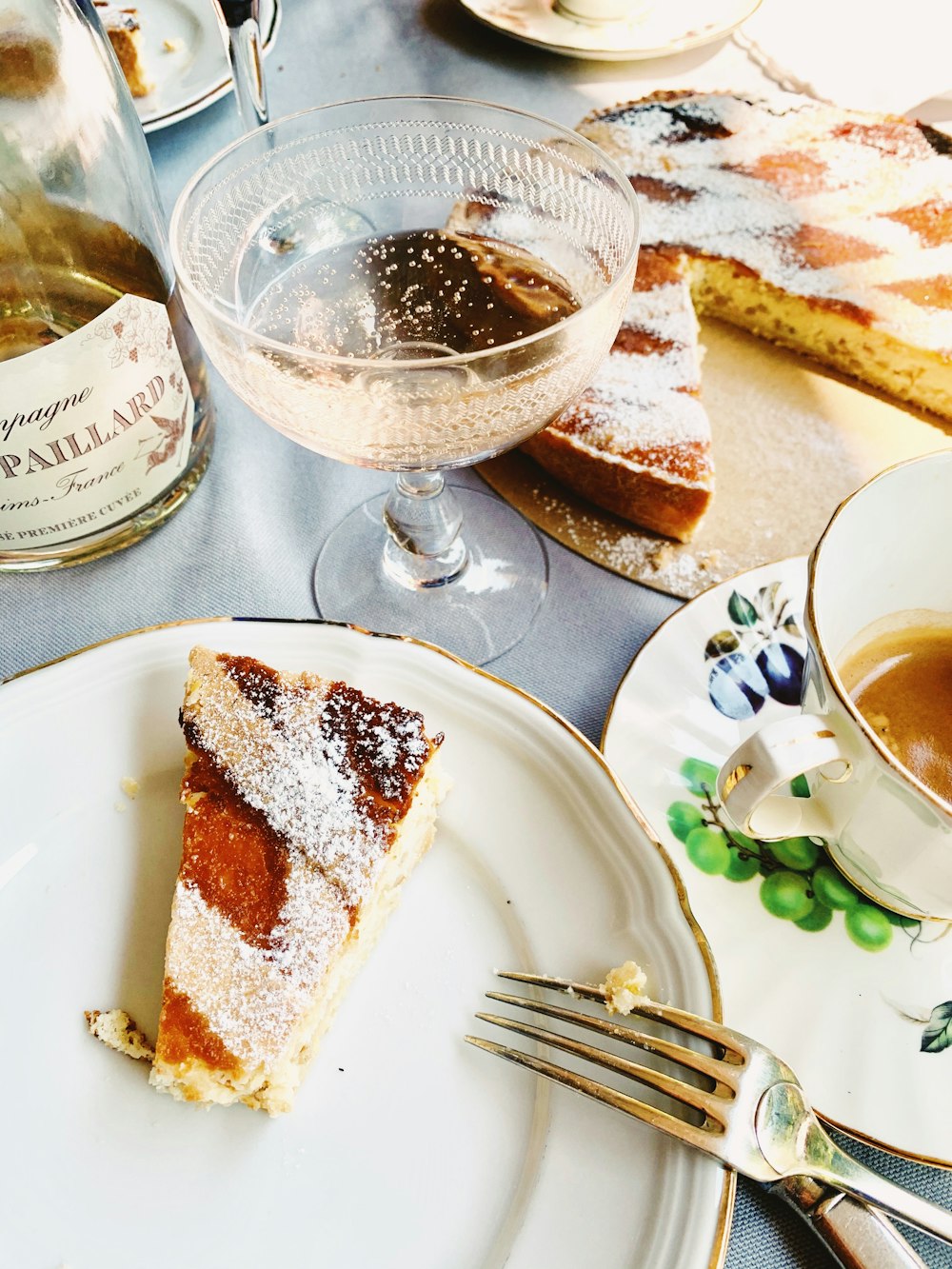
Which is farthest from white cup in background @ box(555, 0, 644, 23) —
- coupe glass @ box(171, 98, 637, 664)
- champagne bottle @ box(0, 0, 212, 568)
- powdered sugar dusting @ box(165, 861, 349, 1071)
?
powdered sugar dusting @ box(165, 861, 349, 1071)

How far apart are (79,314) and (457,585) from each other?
47 cm

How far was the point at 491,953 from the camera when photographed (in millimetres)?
734

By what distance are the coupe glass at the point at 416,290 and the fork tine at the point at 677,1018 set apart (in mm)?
368

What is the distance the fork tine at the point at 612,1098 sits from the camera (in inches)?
24.0

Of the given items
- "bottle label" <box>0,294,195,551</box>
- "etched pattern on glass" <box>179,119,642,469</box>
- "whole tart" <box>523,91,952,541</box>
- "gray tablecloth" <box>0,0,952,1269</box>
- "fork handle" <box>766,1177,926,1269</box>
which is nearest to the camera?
"fork handle" <box>766,1177,926,1269</box>

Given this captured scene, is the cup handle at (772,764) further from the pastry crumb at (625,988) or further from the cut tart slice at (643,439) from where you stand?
the cut tart slice at (643,439)

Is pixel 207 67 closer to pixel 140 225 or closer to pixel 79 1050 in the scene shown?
pixel 140 225

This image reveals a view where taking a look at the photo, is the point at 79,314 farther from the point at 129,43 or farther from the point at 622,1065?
the point at 622,1065

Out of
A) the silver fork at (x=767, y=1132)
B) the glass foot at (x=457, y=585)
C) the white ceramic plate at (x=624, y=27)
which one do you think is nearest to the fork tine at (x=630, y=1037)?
the silver fork at (x=767, y=1132)

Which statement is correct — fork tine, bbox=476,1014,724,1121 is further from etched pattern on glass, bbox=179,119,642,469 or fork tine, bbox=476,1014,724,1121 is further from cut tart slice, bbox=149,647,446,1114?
etched pattern on glass, bbox=179,119,642,469

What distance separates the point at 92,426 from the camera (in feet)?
2.93

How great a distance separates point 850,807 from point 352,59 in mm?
1480

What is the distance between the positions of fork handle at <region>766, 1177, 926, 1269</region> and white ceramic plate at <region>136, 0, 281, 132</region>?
4.58 feet

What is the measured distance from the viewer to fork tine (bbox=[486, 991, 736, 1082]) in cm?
63
